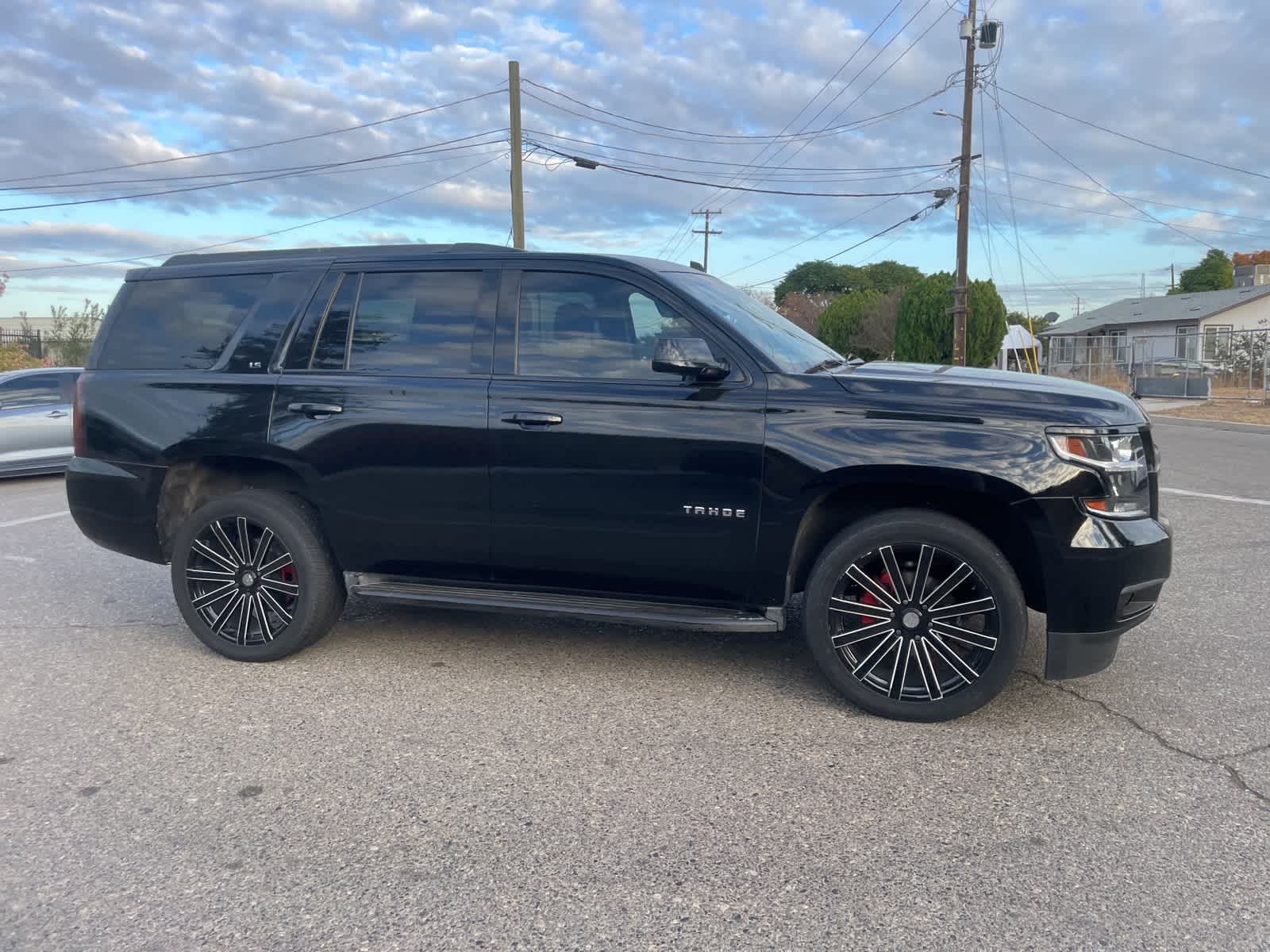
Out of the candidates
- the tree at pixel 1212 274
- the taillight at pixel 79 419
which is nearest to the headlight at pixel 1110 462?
the taillight at pixel 79 419

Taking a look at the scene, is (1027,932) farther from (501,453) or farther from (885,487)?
(501,453)

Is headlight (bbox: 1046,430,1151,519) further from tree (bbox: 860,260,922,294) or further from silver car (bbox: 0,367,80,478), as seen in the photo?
tree (bbox: 860,260,922,294)

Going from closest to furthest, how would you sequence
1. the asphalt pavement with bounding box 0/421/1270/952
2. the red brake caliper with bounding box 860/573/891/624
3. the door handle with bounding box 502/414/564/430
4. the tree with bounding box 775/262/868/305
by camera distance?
the asphalt pavement with bounding box 0/421/1270/952 → the red brake caliper with bounding box 860/573/891/624 → the door handle with bounding box 502/414/564/430 → the tree with bounding box 775/262/868/305

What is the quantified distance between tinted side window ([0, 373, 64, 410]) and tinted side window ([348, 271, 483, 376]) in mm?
9461

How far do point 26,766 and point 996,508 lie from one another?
12.7 feet

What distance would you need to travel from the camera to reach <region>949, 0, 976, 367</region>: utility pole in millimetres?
26984

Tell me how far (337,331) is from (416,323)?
41 centimetres

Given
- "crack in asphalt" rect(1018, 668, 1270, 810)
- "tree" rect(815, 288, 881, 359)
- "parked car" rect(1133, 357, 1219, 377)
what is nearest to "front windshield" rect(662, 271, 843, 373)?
"crack in asphalt" rect(1018, 668, 1270, 810)

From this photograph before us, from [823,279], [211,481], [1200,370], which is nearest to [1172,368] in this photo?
[1200,370]

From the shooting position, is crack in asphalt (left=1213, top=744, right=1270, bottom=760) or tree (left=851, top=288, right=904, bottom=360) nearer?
crack in asphalt (left=1213, top=744, right=1270, bottom=760)

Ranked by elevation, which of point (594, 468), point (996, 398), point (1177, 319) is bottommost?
point (594, 468)

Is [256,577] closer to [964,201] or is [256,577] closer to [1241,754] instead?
[1241,754]

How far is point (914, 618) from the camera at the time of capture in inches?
156

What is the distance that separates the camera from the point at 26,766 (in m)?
3.73
